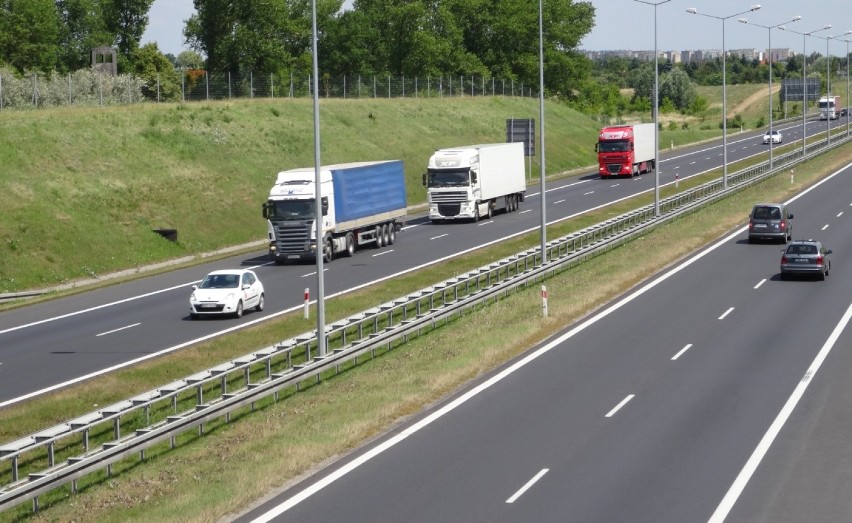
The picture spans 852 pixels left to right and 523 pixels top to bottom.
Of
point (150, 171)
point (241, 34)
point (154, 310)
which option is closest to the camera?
point (154, 310)

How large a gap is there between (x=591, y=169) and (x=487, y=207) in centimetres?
3811

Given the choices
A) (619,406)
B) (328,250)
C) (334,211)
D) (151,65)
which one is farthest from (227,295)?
(151,65)

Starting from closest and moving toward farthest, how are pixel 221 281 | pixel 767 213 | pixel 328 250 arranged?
pixel 221 281 → pixel 328 250 → pixel 767 213

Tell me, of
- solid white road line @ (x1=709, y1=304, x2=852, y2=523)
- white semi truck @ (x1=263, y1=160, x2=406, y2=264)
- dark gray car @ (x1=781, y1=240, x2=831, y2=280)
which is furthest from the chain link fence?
solid white road line @ (x1=709, y1=304, x2=852, y2=523)

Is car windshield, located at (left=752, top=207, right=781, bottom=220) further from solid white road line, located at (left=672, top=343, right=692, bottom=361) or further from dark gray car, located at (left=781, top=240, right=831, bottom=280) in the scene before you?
solid white road line, located at (left=672, top=343, right=692, bottom=361)

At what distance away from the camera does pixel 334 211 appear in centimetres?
5466

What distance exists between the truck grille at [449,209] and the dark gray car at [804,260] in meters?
25.5

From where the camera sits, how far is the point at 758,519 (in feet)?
60.3

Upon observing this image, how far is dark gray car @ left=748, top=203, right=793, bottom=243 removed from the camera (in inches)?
2183

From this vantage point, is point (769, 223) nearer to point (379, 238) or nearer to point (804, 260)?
point (804, 260)

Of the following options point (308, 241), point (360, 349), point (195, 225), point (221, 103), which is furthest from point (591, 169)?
point (360, 349)

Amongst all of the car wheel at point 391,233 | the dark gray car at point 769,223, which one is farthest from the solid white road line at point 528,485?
the car wheel at point 391,233

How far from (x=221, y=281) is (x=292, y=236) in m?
11.6

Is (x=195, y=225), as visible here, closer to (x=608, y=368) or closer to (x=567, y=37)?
(x=608, y=368)
